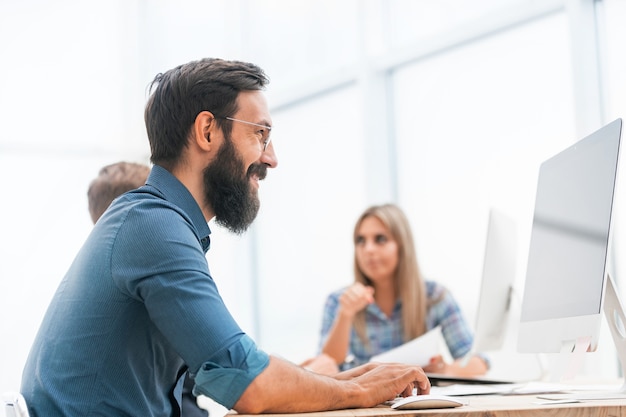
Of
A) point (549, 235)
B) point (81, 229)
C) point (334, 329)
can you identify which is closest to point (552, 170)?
point (549, 235)

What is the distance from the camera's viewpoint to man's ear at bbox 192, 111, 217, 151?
180 centimetres

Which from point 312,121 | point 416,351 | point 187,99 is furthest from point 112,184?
point 312,121

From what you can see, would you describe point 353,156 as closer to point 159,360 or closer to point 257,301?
point 257,301

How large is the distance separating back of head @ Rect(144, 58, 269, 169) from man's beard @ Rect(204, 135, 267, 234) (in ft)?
0.26

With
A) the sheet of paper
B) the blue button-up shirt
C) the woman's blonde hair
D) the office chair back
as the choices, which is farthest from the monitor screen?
the woman's blonde hair

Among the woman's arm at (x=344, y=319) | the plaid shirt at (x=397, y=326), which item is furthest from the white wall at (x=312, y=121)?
the woman's arm at (x=344, y=319)

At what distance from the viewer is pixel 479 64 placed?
416cm

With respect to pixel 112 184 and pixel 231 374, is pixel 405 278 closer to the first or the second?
pixel 112 184

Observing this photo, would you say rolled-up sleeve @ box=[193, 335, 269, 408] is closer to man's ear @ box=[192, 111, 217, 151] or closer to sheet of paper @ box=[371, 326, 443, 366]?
man's ear @ box=[192, 111, 217, 151]

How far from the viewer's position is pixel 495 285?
8.28 ft

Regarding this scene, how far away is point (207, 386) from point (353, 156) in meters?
3.56

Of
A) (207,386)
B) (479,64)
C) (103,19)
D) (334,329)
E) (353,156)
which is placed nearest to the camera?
(207,386)

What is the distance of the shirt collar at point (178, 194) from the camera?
1738 millimetres

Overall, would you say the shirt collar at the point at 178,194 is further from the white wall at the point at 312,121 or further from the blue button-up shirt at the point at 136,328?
the white wall at the point at 312,121
